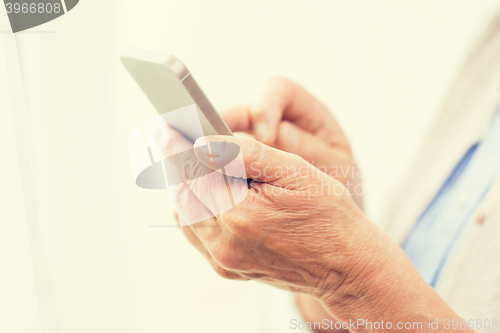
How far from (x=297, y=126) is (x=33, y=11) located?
50cm

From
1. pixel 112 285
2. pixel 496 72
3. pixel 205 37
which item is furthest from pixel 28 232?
pixel 496 72

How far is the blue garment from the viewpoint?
525 mm

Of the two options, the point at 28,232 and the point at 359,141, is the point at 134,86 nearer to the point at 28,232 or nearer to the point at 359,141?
the point at 28,232

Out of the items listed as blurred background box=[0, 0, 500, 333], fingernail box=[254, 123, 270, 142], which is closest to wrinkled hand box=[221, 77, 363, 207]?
fingernail box=[254, 123, 270, 142]

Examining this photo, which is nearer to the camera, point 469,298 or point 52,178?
point 469,298

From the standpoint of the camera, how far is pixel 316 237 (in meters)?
0.37

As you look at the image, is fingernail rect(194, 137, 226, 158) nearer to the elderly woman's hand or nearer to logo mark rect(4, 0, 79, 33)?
the elderly woman's hand

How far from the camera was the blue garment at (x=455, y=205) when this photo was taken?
0.53 meters

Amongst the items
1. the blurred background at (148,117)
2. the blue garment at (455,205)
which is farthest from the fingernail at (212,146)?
the blue garment at (455,205)

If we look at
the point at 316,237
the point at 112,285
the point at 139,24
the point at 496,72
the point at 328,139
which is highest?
the point at 139,24

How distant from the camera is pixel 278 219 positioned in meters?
0.35

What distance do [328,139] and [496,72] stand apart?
0.38m

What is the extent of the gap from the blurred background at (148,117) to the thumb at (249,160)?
13.4 inches

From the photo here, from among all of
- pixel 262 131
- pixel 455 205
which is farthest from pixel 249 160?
pixel 455 205
